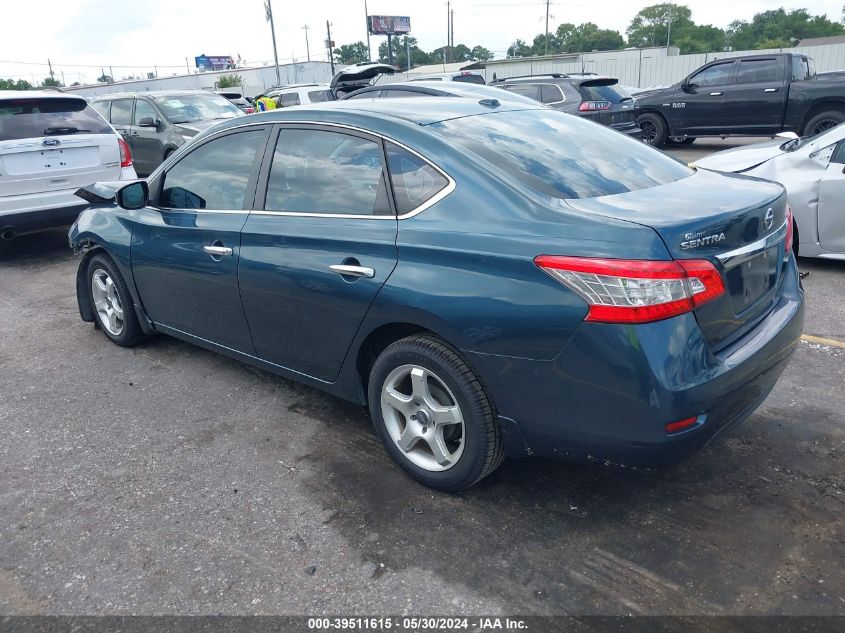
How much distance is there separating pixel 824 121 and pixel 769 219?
467 inches

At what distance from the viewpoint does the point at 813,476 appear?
3.19m

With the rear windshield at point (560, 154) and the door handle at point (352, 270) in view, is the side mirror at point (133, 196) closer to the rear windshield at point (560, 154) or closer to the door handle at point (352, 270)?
the door handle at point (352, 270)

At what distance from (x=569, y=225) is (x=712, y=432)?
94 cm

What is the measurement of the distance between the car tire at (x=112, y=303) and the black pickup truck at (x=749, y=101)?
1236 centimetres

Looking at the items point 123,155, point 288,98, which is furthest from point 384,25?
point 123,155

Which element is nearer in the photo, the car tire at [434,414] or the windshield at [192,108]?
the car tire at [434,414]

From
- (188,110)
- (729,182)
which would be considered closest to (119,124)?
(188,110)

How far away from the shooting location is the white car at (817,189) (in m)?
5.99

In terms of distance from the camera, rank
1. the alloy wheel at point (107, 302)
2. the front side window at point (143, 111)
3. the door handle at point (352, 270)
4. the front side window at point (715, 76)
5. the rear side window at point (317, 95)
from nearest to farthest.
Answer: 1. the door handle at point (352, 270)
2. the alloy wheel at point (107, 302)
3. the front side window at point (143, 111)
4. the front side window at point (715, 76)
5. the rear side window at point (317, 95)

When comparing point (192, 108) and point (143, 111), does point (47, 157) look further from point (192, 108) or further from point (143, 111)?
point (143, 111)

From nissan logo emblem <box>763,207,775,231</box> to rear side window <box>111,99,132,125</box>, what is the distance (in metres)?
11.6

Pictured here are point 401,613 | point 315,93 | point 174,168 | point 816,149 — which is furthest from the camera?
point 315,93

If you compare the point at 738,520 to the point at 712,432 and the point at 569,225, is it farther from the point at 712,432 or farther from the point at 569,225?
the point at 569,225

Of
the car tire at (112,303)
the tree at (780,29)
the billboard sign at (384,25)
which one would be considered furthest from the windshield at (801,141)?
the tree at (780,29)
